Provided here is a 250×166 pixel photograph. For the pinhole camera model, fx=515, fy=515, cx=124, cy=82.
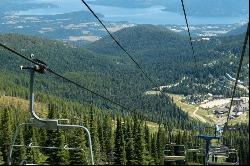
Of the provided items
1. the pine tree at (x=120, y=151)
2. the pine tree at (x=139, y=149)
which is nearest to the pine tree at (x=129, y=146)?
the pine tree at (x=139, y=149)

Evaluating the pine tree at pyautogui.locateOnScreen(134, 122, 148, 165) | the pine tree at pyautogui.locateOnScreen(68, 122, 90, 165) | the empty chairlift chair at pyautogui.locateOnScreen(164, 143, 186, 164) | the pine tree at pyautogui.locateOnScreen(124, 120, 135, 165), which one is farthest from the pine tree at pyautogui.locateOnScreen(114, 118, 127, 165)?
the empty chairlift chair at pyautogui.locateOnScreen(164, 143, 186, 164)

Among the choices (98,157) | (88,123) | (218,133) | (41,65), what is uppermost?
(41,65)

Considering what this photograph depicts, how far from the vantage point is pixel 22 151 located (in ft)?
221

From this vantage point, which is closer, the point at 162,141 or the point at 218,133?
the point at 218,133

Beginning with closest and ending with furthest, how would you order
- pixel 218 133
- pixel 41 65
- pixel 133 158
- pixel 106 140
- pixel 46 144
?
pixel 41 65
pixel 218 133
pixel 46 144
pixel 133 158
pixel 106 140

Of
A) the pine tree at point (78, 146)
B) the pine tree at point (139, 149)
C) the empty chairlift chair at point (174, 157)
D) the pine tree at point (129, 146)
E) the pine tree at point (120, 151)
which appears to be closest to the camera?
the empty chairlift chair at point (174, 157)

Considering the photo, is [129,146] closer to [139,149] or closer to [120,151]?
[139,149]

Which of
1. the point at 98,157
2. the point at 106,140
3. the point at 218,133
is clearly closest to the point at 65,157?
the point at 98,157

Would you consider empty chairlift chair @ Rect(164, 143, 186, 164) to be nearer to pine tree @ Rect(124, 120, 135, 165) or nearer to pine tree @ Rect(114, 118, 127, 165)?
pine tree @ Rect(114, 118, 127, 165)

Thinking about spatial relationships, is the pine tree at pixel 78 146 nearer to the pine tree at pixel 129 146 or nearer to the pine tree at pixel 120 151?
the pine tree at pixel 120 151

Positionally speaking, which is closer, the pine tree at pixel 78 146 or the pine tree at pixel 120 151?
the pine tree at pixel 78 146

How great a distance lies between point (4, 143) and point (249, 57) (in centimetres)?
6777

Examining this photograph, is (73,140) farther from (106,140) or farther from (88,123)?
(106,140)

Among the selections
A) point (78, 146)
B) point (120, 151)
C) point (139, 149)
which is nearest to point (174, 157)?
point (78, 146)
